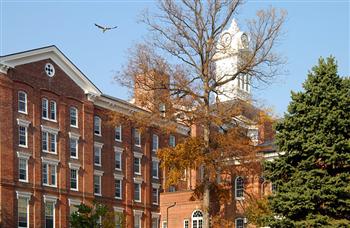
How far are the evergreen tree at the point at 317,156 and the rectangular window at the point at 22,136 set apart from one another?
2942cm

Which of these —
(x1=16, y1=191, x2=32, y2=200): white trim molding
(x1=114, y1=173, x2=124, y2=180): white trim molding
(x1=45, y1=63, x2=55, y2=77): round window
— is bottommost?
(x1=16, y1=191, x2=32, y2=200): white trim molding

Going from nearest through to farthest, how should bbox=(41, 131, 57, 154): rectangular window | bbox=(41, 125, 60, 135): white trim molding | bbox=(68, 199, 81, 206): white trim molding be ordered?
bbox=(41, 125, 60, 135): white trim molding, bbox=(41, 131, 57, 154): rectangular window, bbox=(68, 199, 81, 206): white trim molding

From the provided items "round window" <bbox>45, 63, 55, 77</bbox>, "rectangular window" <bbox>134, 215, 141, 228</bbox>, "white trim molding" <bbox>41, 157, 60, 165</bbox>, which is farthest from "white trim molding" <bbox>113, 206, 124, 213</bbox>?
"round window" <bbox>45, 63, 55, 77</bbox>

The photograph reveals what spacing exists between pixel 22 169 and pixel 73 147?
6686mm

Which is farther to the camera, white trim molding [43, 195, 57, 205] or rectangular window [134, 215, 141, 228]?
rectangular window [134, 215, 141, 228]

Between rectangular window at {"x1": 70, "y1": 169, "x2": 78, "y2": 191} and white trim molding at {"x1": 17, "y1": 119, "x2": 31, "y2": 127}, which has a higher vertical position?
white trim molding at {"x1": 17, "y1": 119, "x2": 31, "y2": 127}

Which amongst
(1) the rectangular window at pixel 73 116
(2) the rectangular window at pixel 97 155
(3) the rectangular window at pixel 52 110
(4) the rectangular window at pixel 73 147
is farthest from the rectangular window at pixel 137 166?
(3) the rectangular window at pixel 52 110

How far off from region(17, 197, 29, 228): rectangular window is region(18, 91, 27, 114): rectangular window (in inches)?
267

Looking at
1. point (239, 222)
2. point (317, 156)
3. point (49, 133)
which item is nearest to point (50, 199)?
point (49, 133)

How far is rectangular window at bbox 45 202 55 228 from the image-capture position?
55066mm

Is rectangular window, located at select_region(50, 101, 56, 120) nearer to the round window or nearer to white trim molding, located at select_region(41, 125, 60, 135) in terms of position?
white trim molding, located at select_region(41, 125, 60, 135)

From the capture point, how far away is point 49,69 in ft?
188

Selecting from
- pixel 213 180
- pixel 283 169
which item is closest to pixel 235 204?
pixel 213 180

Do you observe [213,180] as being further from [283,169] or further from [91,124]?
[91,124]
